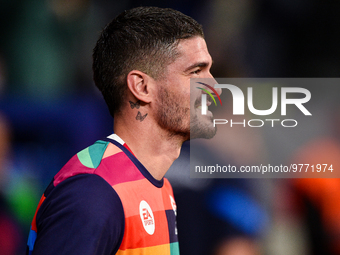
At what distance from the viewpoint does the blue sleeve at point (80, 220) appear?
0.71m

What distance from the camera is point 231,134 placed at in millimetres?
1791

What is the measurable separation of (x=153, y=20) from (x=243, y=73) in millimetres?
909

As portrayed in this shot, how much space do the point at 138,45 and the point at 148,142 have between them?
34cm

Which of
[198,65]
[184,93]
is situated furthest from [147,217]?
[198,65]

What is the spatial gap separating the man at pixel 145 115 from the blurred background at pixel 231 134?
29.0 inches

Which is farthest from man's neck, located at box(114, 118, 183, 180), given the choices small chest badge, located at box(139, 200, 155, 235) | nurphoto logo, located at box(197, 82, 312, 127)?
nurphoto logo, located at box(197, 82, 312, 127)

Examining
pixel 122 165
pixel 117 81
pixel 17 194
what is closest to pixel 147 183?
pixel 122 165

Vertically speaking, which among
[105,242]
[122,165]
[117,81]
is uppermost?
[117,81]

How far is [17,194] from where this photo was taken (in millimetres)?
1743

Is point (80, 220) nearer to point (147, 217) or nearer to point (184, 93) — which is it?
point (147, 217)

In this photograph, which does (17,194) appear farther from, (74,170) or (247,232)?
(247,232)

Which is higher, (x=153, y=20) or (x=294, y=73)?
(x=153, y=20)

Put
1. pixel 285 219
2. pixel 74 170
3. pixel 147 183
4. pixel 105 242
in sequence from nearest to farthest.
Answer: pixel 105 242
pixel 74 170
pixel 147 183
pixel 285 219

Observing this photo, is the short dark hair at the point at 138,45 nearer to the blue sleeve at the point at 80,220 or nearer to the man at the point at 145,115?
the man at the point at 145,115
